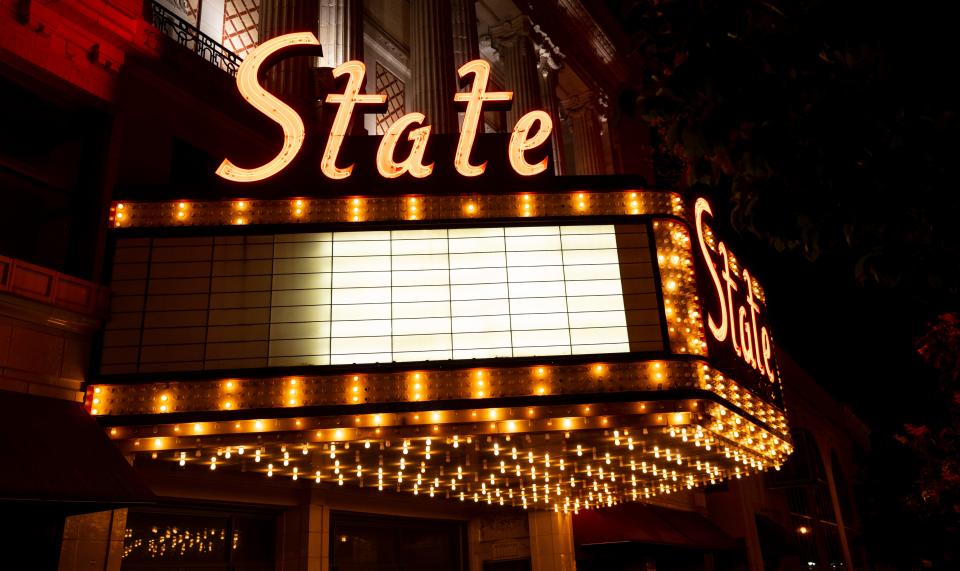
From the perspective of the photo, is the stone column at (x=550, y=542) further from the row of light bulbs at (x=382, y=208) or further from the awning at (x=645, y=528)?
the row of light bulbs at (x=382, y=208)

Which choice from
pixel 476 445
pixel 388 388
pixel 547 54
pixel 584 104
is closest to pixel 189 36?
pixel 388 388

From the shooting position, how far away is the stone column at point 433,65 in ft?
63.3

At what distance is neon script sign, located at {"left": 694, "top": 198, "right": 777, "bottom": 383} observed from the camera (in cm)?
1199

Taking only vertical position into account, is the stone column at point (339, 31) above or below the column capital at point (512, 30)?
below

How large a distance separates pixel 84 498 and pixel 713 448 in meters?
9.01

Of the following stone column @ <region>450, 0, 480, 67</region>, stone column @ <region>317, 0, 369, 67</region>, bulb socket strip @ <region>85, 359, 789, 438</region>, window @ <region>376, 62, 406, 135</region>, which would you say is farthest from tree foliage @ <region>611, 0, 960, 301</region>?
window @ <region>376, 62, 406, 135</region>

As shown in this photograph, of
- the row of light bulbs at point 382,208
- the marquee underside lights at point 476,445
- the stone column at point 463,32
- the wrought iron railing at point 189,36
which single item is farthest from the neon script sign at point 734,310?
the stone column at point 463,32

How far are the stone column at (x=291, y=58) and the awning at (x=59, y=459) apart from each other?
25.8 ft

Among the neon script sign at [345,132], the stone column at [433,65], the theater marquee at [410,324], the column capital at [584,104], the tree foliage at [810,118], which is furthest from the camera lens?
the column capital at [584,104]

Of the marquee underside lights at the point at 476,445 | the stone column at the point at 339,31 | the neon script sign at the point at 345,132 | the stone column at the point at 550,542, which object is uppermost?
the stone column at the point at 339,31

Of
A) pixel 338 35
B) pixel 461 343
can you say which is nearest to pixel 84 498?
pixel 461 343

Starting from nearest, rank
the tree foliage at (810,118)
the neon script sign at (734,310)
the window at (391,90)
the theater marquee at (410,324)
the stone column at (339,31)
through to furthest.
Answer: the tree foliage at (810,118)
the theater marquee at (410,324)
the neon script sign at (734,310)
the stone column at (339,31)
the window at (391,90)

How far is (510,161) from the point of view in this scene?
1141cm

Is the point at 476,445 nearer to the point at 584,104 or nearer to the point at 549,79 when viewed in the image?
the point at 549,79
